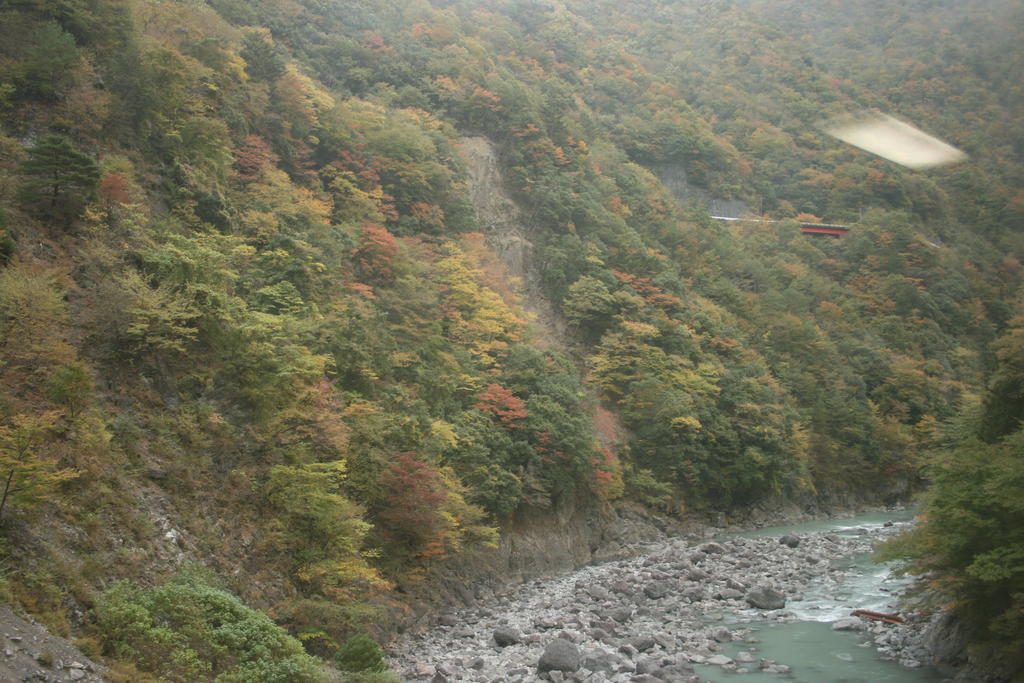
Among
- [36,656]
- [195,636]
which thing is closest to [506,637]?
[195,636]

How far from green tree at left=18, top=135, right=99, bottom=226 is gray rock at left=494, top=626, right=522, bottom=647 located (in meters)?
12.9

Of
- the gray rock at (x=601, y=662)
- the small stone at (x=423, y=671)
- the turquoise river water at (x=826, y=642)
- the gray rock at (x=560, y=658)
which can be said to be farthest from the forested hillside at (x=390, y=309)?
the turquoise river water at (x=826, y=642)

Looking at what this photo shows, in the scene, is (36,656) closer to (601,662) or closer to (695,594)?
(601,662)

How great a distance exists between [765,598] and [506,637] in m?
7.63

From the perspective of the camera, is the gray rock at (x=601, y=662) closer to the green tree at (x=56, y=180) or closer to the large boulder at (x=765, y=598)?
the large boulder at (x=765, y=598)

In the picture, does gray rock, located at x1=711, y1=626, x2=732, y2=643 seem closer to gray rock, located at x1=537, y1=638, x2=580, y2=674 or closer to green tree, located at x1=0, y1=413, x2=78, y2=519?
gray rock, located at x1=537, y1=638, x2=580, y2=674

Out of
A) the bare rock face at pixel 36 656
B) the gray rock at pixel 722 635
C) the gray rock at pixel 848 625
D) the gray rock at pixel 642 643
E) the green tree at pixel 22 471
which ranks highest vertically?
the green tree at pixel 22 471

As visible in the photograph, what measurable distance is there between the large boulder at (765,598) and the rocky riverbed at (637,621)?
28 mm

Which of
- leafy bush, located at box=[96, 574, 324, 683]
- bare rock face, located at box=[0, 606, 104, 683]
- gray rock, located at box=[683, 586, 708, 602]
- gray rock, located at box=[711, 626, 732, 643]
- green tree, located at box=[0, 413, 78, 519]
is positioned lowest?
gray rock, located at box=[683, 586, 708, 602]

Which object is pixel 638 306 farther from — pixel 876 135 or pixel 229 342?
pixel 876 135

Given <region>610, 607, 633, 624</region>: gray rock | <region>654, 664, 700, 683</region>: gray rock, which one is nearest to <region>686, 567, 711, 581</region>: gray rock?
<region>610, 607, 633, 624</region>: gray rock

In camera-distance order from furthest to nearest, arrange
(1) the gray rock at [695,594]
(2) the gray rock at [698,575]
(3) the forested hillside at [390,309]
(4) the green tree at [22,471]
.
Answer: (2) the gray rock at [698,575] < (1) the gray rock at [695,594] < (3) the forested hillside at [390,309] < (4) the green tree at [22,471]

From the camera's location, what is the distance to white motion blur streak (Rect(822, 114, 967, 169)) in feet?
187

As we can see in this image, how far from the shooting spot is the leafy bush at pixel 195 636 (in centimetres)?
832
